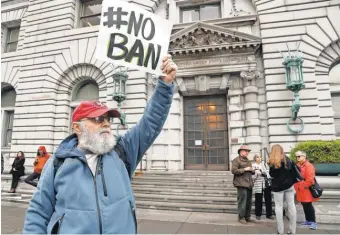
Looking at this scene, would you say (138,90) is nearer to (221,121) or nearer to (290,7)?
(221,121)

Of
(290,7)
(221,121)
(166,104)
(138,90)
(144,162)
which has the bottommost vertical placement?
(144,162)

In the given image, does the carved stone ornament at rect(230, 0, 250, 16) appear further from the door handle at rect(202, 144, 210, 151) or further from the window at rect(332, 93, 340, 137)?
the door handle at rect(202, 144, 210, 151)

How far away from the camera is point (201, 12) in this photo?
13023 mm

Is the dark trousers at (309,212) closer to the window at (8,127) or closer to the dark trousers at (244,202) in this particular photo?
the dark trousers at (244,202)

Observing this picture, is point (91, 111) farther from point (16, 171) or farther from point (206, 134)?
point (16, 171)

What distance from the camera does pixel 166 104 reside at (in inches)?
91.7

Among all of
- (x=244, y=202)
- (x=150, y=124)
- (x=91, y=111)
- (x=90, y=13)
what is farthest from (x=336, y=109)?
(x=90, y=13)

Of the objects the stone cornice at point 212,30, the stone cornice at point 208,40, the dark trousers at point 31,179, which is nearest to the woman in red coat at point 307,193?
the stone cornice at point 208,40

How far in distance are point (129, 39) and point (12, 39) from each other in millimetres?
18086

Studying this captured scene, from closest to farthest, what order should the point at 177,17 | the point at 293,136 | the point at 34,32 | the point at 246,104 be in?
the point at 293,136, the point at 246,104, the point at 177,17, the point at 34,32

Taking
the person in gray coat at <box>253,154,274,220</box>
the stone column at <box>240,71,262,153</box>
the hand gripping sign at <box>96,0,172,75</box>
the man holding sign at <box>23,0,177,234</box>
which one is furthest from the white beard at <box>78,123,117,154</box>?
the stone column at <box>240,71,262,153</box>

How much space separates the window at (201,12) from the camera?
12828 millimetres

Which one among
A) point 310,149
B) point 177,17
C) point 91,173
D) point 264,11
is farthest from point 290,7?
point 91,173

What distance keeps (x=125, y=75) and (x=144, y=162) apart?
4262 mm
